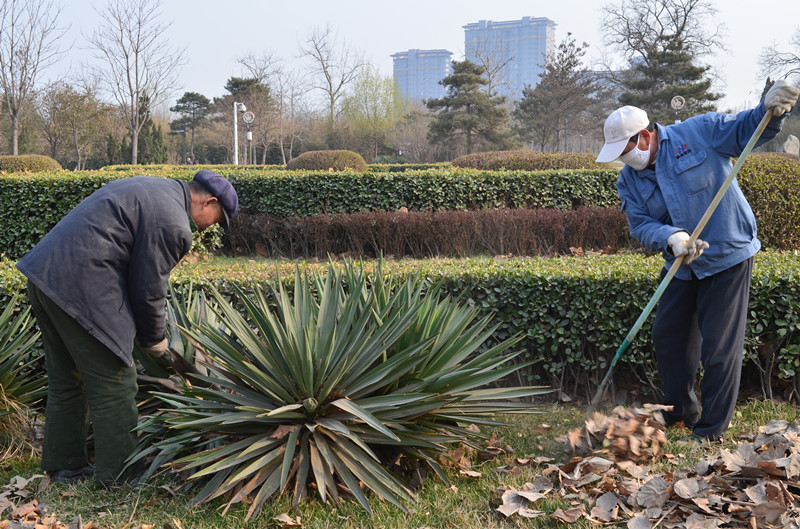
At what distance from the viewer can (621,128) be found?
3.53m

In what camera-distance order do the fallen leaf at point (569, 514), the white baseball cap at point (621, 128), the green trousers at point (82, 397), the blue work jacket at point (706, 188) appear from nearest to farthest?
the fallen leaf at point (569, 514) → the green trousers at point (82, 397) → the blue work jacket at point (706, 188) → the white baseball cap at point (621, 128)

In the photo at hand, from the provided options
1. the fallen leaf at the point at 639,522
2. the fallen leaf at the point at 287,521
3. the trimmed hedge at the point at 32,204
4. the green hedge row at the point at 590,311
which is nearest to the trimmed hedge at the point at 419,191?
the trimmed hedge at the point at 32,204

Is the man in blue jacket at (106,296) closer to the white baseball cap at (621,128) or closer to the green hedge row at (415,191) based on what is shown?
the white baseball cap at (621,128)

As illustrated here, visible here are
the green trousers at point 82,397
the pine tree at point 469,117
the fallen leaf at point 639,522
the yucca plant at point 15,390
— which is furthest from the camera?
the pine tree at point 469,117

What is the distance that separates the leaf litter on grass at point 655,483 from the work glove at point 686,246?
86 centimetres

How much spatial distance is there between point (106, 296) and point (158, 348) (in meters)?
0.45

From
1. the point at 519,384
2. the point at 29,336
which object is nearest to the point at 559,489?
the point at 519,384

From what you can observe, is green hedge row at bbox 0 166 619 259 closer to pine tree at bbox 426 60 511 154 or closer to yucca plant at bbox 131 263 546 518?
yucca plant at bbox 131 263 546 518

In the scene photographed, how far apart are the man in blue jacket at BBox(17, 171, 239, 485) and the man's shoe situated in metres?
0.01

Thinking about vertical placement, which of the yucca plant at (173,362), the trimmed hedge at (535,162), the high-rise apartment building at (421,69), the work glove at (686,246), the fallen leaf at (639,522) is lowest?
the fallen leaf at (639,522)

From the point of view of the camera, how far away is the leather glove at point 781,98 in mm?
3082

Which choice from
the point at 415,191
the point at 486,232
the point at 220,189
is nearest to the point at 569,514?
the point at 220,189

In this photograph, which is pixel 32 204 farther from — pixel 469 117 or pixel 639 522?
pixel 469 117

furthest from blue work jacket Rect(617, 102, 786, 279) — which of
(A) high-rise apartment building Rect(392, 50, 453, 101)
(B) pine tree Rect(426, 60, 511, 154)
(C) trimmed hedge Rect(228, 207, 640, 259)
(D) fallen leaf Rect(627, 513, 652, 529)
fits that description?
(A) high-rise apartment building Rect(392, 50, 453, 101)
